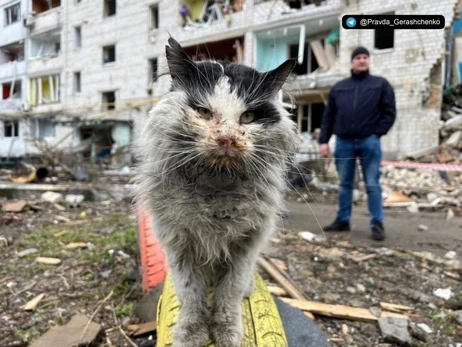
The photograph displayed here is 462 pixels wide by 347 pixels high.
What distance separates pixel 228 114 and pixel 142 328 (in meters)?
1.60

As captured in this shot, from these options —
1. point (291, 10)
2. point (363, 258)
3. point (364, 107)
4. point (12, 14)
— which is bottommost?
point (363, 258)

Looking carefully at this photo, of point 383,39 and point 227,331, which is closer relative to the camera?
point 227,331

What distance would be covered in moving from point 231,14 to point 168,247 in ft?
37.1

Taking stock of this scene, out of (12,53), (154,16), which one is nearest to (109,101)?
(154,16)

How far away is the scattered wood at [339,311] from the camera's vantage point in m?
2.33

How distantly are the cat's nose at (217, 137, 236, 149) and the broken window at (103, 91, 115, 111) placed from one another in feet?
34.6

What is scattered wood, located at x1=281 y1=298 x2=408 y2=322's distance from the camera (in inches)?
91.7

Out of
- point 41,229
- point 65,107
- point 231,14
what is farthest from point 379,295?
point 231,14

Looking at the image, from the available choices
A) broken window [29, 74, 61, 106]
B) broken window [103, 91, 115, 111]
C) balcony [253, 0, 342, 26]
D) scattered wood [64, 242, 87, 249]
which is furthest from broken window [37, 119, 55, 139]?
balcony [253, 0, 342, 26]

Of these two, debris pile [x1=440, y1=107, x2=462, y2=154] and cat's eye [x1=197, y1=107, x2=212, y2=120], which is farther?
debris pile [x1=440, y1=107, x2=462, y2=154]

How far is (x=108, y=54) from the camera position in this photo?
8.83 meters

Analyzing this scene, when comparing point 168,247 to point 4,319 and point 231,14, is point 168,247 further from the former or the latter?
point 231,14

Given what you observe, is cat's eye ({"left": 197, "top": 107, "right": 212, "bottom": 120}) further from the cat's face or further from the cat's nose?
the cat's nose

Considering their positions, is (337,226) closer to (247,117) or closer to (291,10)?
(247,117)
